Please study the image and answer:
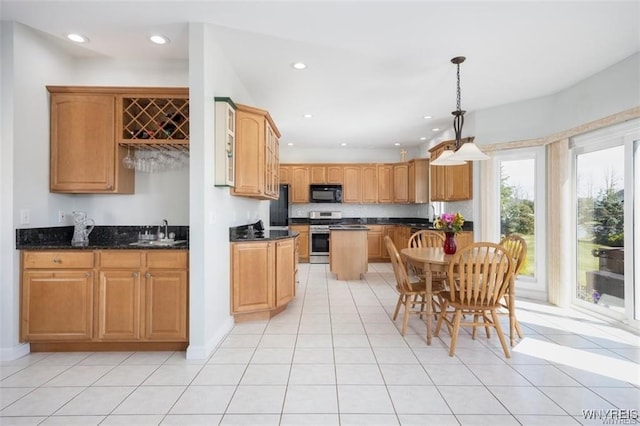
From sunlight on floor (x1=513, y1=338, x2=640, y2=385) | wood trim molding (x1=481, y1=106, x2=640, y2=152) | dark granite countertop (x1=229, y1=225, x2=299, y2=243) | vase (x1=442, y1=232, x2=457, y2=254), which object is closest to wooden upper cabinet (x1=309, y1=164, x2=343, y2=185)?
wood trim molding (x1=481, y1=106, x2=640, y2=152)

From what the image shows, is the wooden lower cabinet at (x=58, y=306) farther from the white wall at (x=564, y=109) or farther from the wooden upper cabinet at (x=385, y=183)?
the wooden upper cabinet at (x=385, y=183)

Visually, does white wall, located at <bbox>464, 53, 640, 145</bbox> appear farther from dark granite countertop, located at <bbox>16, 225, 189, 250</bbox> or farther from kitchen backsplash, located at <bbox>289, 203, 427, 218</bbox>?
dark granite countertop, located at <bbox>16, 225, 189, 250</bbox>

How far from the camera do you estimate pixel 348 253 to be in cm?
536

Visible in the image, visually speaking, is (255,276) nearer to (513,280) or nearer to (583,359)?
(513,280)

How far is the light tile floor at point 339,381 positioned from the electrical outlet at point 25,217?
1.11 metres

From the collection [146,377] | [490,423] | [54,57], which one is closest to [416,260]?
[490,423]

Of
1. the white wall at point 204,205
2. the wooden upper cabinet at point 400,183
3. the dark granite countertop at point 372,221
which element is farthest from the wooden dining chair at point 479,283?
the dark granite countertop at point 372,221

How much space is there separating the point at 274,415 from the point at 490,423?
1.23 m

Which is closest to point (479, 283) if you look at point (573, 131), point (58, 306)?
point (573, 131)

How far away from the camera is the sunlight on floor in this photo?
226cm

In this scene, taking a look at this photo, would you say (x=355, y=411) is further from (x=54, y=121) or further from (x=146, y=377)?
(x=54, y=121)

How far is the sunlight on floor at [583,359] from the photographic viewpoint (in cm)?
226

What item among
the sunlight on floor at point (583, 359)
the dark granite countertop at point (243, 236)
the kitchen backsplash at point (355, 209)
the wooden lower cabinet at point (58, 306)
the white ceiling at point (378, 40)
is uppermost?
the white ceiling at point (378, 40)

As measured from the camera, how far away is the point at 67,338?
254 centimetres
